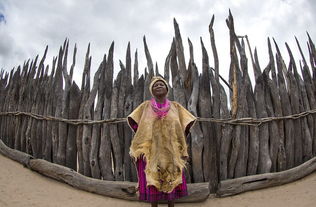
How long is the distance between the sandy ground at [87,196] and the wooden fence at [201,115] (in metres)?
0.30

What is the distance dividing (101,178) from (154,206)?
1204mm

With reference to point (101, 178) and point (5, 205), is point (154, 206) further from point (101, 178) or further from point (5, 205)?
point (5, 205)

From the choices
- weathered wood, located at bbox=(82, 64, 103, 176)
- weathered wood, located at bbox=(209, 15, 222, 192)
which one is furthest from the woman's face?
weathered wood, located at bbox=(82, 64, 103, 176)

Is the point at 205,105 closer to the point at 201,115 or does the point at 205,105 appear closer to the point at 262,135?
the point at 201,115

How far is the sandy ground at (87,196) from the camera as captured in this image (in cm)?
335

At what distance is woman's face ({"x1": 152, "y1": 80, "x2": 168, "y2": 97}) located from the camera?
3.03 meters

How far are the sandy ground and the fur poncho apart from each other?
0.84 meters

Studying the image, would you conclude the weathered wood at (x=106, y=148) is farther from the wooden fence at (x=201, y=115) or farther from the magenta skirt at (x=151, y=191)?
the magenta skirt at (x=151, y=191)

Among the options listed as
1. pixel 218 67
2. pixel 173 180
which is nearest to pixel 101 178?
→ pixel 173 180

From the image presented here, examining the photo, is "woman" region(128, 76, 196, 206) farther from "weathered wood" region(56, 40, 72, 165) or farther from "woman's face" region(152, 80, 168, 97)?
"weathered wood" region(56, 40, 72, 165)

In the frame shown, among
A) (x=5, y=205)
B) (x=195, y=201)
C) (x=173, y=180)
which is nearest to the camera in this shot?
(x=173, y=180)

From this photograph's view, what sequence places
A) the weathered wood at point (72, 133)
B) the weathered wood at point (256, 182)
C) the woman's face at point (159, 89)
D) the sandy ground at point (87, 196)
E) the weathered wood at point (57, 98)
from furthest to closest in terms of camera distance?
1. the weathered wood at point (57, 98)
2. the weathered wood at point (72, 133)
3. the weathered wood at point (256, 182)
4. the sandy ground at point (87, 196)
5. the woman's face at point (159, 89)

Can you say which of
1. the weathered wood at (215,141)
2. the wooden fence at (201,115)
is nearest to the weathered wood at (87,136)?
the wooden fence at (201,115)

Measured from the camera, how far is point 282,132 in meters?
4.04
